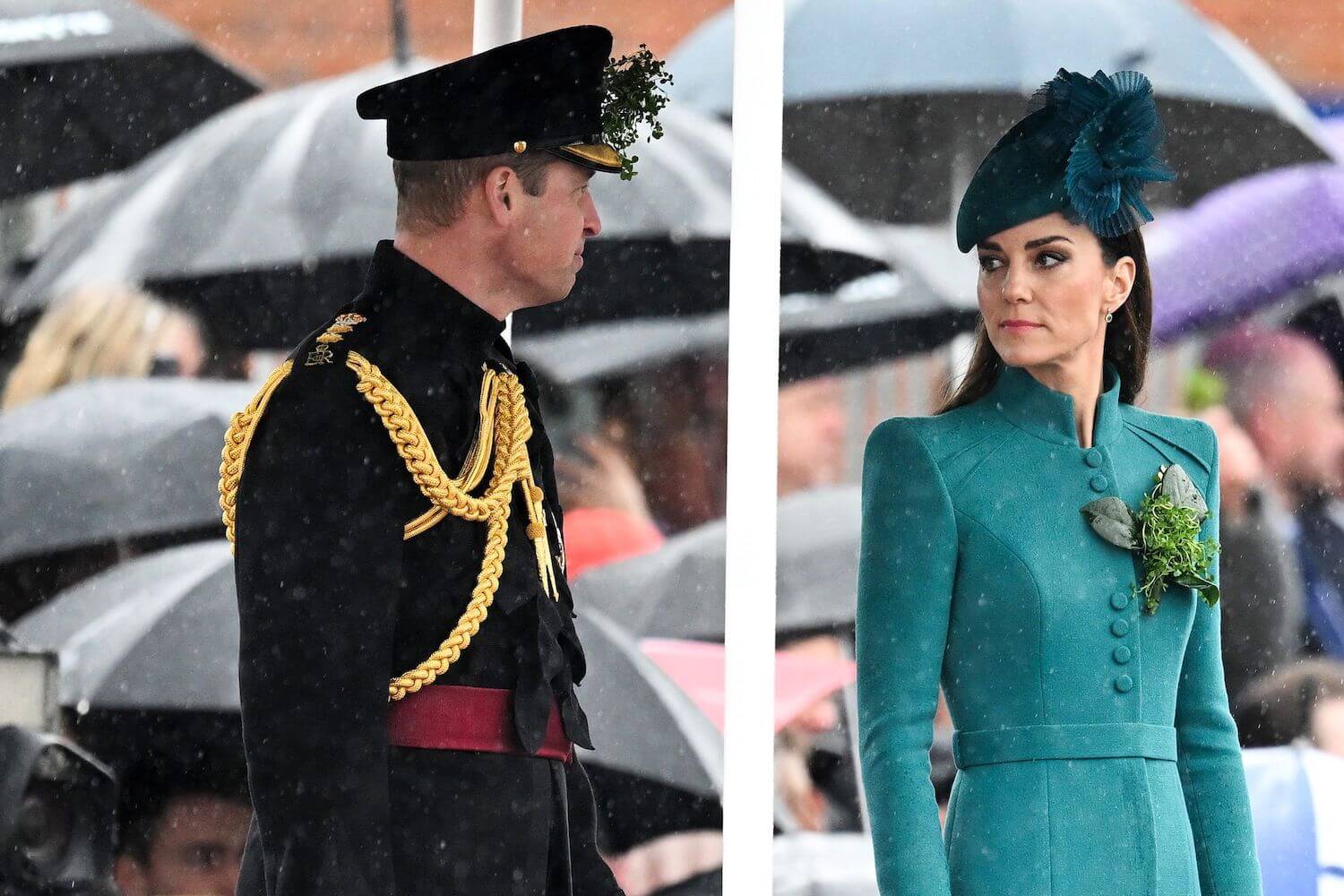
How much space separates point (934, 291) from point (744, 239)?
260cm

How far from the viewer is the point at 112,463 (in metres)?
4.71

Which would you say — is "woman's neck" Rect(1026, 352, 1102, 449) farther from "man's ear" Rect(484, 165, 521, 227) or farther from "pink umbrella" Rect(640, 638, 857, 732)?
"pink umbrella" Rect(640, 638, 857, 732)

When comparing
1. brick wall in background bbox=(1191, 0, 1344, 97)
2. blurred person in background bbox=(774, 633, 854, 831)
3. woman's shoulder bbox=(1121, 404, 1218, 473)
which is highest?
brick wall in background bbox=(1191, 0, 1344, 97)

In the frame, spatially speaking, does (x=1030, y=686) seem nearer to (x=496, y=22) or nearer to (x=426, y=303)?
(x=426, y=303)

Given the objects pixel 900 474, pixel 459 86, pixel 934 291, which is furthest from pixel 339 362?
pixel 934 291

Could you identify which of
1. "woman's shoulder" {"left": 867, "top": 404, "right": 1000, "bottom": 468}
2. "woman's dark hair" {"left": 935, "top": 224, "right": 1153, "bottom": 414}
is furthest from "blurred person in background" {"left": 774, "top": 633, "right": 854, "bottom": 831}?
"woman's shoulder" {"left": 867, "top": 404, "right": 1000, "bottom": 468}

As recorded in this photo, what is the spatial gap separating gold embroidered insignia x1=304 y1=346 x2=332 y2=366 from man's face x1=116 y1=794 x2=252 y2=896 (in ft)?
9.28

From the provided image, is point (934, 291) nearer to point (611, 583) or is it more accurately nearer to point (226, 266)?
point (611, 583)

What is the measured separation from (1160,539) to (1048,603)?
18cm

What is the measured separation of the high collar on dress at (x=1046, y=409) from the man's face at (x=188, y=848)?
272 centimetres

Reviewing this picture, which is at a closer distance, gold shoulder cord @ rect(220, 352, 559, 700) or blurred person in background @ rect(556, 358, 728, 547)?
gold shoulder cord @ rect(220, 352, 559, 700)

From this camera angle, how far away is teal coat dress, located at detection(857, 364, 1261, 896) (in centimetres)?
239

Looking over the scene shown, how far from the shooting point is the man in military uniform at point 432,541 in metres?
1.91

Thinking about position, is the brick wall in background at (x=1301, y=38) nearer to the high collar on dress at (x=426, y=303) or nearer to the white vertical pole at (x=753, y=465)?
the white vertical pole at (x=753, y=465)
